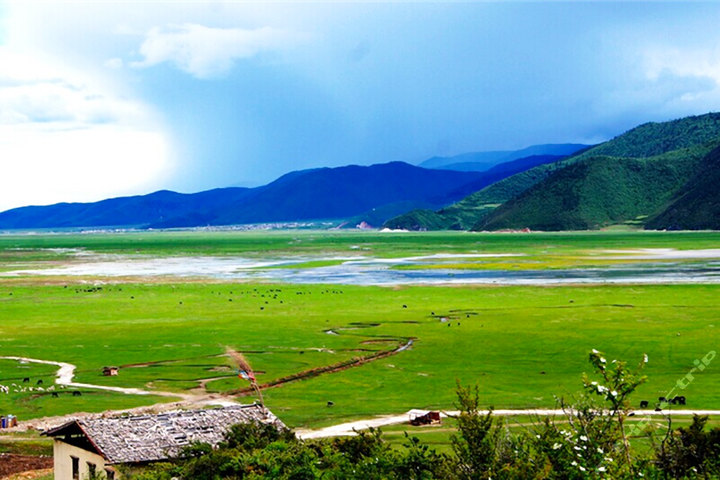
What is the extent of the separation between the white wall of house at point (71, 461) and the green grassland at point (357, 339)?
10337 millimetres

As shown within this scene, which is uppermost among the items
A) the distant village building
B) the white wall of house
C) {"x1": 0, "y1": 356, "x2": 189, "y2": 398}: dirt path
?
the distant village building

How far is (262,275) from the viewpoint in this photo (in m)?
107

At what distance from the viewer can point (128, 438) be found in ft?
81.6

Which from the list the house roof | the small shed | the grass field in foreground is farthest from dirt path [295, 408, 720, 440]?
the house roof

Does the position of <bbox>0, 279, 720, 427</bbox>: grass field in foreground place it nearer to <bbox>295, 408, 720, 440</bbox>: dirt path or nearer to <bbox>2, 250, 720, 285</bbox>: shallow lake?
<bbox>295, 408, 720, 440</bbox>: dirt path

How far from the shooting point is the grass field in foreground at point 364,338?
3966 centimetres

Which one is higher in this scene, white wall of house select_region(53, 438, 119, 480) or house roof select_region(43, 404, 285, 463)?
house roof select_region(43, 404, 285, 463)

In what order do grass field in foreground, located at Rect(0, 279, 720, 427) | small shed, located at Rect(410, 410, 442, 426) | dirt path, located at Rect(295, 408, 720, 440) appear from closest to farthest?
dirt path, located at Rect(295, 408, 720, 440), small shed, located at Rect(410, 410, 442, 426), grass field in foreground, located at Rect(0, 279, 720, 427)

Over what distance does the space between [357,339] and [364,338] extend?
61 cm

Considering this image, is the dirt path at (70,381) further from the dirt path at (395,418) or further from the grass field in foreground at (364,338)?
the dirt path at (395,418)

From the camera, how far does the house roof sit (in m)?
24.3

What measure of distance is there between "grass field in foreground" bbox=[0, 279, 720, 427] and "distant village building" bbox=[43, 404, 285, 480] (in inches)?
334

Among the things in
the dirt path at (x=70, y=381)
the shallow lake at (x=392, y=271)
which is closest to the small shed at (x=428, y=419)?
the dirt path at (x=70, y=381)

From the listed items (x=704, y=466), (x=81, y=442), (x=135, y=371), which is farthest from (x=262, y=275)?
(x=704, y=466)
